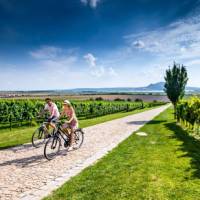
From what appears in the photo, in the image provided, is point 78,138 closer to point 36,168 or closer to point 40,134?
point 40,134

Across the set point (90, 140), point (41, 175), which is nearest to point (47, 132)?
point (90, 140)

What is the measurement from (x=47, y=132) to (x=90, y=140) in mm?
2975

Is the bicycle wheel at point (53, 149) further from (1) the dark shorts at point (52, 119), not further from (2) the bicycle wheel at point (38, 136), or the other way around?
(1) the dark shorts at point (52, 119)

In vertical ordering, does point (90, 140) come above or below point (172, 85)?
below

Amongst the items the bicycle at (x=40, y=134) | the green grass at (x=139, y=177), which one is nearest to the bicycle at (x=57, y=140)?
the bicycle at (x=40, y=134)

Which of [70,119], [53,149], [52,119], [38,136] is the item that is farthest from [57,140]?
[52,119]

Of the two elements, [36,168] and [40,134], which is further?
[40,134]

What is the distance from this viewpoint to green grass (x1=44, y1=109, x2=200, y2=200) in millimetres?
6320

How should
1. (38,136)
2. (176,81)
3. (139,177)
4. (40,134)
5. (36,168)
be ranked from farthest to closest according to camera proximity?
(176,81) < (40,134) < (38,136) < (36,168) < (139,177)

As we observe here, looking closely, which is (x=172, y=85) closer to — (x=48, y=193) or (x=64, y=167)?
(x=64, y=167)

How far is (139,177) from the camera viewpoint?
299 inches

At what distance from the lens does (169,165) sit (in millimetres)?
8922

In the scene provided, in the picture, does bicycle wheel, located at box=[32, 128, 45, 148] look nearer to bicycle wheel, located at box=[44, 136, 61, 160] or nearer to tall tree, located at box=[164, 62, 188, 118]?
bicycle wheel, located at box=[44, 136, 61, 160]

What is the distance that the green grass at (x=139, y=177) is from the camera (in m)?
6.32
